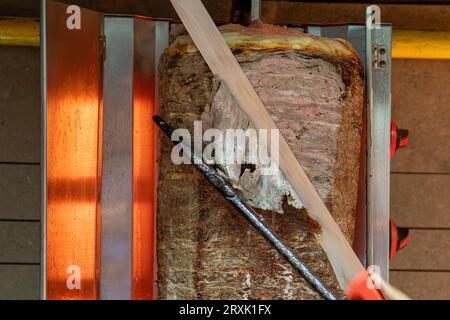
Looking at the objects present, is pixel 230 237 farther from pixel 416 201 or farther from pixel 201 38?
pixel 416 201

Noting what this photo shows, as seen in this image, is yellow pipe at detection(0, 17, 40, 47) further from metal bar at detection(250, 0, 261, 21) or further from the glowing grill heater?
metal bar at detection(250, 0, 261, 21)

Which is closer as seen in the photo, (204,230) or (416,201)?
(204,230)

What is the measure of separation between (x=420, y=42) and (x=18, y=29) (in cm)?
151

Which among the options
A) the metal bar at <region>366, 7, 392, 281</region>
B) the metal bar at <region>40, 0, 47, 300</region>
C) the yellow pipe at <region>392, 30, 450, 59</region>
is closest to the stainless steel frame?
the metal bar at <region>366, 7, 392, 281</region>

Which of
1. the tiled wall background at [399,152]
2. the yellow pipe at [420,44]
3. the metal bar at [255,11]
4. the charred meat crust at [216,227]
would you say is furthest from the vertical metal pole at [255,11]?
the yellow pipe at [420,44]

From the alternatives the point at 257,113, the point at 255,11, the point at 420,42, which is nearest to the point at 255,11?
the point at 255,11

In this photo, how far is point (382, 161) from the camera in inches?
98.4

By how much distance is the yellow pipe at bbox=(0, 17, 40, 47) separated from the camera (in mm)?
3109

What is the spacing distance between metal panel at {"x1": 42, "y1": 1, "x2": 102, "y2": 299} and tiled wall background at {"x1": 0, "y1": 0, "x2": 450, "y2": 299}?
33.1 inches

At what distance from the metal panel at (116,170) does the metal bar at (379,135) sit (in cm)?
71

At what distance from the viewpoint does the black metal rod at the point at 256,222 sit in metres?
2.18

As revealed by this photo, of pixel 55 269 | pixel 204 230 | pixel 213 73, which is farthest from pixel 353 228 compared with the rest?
pixel 55 269

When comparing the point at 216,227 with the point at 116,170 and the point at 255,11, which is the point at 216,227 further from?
the point at 255,11
